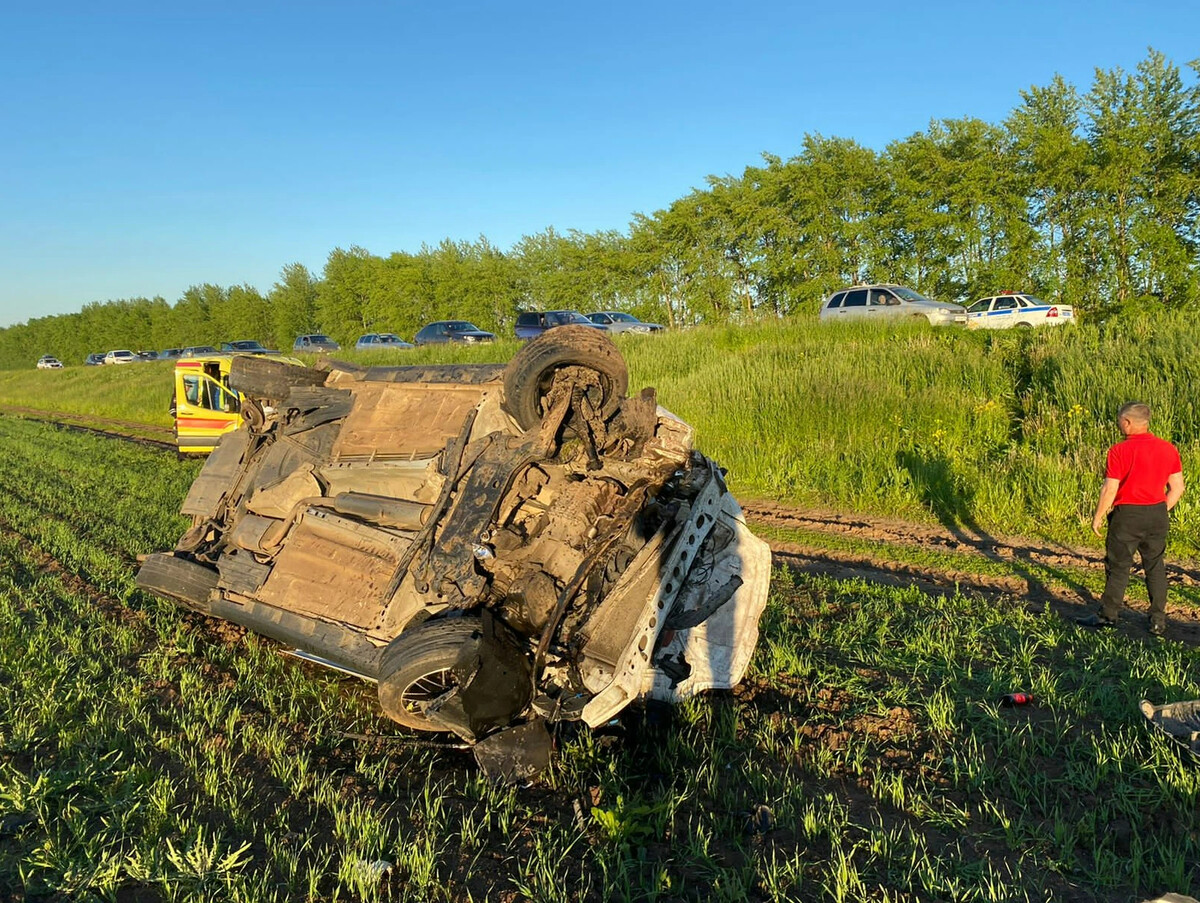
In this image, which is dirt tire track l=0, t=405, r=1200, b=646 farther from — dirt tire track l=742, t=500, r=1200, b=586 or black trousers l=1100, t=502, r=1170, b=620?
black trousers l=1100, t=502, r=1170, b=620

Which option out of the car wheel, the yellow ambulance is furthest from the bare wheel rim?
the yellow ambulance

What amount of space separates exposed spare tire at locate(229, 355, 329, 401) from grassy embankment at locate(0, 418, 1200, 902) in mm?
2165

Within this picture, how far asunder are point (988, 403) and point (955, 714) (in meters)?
8.78

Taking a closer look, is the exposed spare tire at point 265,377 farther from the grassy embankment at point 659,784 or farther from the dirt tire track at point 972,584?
the dirt tire track at point 972,584

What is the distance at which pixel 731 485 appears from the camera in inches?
492

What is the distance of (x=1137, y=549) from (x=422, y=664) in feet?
18.9

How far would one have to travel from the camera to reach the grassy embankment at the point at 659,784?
311cm

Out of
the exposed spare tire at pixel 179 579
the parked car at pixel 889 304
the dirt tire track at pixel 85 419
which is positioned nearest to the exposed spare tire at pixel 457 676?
the exposed spare tire at pixel 179 579

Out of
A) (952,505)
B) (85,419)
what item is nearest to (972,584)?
(952,505)

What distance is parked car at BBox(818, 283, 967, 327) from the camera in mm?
19469

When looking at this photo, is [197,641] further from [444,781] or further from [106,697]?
[444,781]

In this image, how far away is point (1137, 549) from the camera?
6273mm

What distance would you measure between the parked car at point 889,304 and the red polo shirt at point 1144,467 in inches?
511

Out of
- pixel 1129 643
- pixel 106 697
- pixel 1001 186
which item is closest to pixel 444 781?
pixel 106 697
